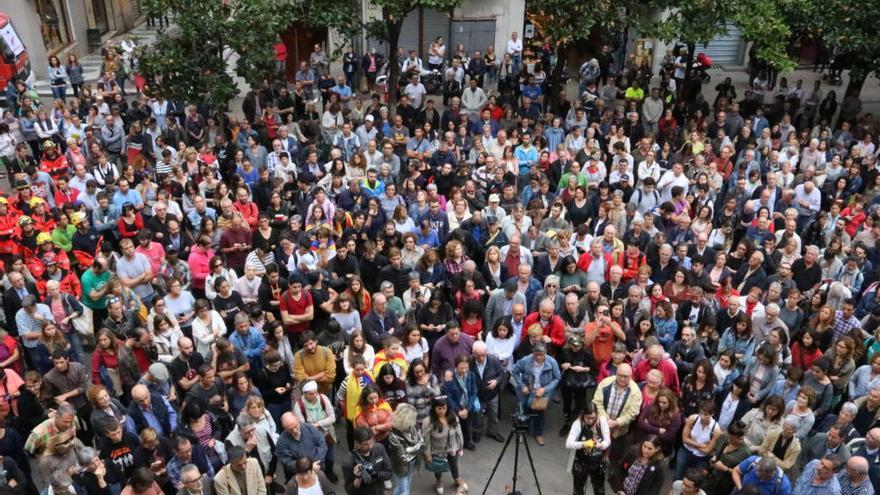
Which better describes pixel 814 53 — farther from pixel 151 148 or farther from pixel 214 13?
pixel 151 148

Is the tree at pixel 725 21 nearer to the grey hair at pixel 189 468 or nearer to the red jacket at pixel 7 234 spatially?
the red jacket at pixel 7 234

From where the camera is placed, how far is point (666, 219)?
36.2 ft

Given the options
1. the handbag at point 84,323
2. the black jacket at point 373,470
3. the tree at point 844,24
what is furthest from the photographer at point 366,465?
the tree at point 844,24

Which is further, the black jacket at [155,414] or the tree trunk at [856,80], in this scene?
the tree trunk at [856,80]

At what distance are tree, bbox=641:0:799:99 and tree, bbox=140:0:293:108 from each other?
7.80 meters

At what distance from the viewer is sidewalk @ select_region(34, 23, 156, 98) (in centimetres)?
2016

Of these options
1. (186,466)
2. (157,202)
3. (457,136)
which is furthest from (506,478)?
(457,136)

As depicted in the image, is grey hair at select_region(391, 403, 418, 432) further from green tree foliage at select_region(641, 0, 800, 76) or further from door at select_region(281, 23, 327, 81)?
door at select_region(281, 23, 327, 81)

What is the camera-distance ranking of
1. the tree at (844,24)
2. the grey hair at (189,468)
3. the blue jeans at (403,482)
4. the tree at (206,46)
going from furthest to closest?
the tree at (844,24)
the tree at (206,46)
the blue jeans at (403,482)
the grey hair at (189,468)

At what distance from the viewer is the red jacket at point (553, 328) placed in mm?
8586

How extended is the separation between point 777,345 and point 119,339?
7178 millimetres

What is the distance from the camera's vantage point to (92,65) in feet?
75.2

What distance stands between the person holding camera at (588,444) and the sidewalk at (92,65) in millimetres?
14848

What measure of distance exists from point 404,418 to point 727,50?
69.8 feet
